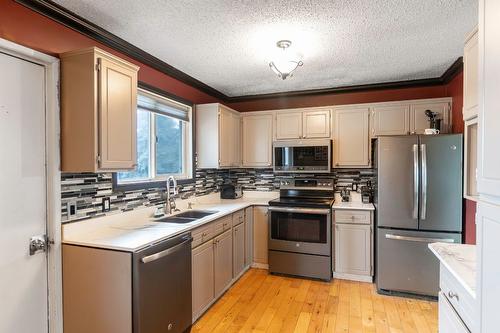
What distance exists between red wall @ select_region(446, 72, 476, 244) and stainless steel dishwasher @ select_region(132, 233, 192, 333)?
2.67m

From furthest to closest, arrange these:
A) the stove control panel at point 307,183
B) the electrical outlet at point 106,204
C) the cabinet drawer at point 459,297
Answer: the stove control panel at point 307,183 → the electrical outlet at point 106,204 → the cabinet drawer at point 459,297

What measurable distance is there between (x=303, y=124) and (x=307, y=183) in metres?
0.84

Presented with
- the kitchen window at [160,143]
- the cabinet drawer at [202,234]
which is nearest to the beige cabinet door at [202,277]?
the cabinet drawer at [202,234]

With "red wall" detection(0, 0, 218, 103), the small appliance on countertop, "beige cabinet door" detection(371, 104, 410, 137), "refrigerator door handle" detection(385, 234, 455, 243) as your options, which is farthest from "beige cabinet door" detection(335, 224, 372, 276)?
"red wall" detection(0, 0, 218, 103)

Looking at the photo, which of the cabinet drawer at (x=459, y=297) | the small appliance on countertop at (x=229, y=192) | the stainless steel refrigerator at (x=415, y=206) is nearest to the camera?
the cabinet drawer at (x=459, y=297)

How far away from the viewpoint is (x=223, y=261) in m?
3.09

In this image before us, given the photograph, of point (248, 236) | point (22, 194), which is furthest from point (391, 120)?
point (22, 194)

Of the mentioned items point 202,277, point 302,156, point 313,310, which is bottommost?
point 313,310

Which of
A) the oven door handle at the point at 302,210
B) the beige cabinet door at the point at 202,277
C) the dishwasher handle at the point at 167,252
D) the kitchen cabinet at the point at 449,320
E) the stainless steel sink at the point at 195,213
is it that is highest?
the stainless steel sink at the point at 195,213

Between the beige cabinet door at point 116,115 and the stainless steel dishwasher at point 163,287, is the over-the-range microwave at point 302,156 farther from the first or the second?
the beige cabinet door at point 116,115

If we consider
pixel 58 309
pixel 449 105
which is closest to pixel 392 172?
pixel 449 105

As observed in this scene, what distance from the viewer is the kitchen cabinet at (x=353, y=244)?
3.39 meters

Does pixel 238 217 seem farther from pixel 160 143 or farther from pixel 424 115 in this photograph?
pixel 424 115

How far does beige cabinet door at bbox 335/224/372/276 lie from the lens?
134 inches
